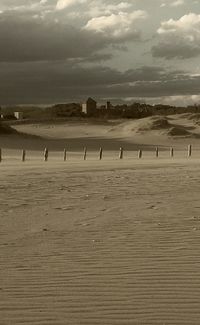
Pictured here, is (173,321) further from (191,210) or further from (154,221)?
(191,210)

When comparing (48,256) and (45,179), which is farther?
(45,179)

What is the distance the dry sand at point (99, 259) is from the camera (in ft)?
18.0

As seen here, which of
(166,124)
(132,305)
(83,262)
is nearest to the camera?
(132,305)

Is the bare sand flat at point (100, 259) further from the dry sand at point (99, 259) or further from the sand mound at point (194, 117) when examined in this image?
the sand mound at point (194, 117)

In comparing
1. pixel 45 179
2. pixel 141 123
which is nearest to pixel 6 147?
pixel 141 123

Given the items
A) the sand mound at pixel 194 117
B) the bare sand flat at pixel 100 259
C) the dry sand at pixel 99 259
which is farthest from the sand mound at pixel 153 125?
the bare sand flat at pixel 100 259

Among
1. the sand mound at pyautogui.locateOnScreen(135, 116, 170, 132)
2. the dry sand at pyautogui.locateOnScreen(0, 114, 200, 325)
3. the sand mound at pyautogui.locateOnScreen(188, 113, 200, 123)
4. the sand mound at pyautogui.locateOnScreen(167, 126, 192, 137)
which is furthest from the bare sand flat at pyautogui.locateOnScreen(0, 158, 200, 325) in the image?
the sand mound at pyautogui.locateOnScreen(188, 113, 200, 123)

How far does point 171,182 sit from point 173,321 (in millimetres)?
12897

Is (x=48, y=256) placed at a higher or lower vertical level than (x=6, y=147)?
higher

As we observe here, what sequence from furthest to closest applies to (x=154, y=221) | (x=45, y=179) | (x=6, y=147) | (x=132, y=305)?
(x=6, y=147)
(x=45, y=179)
(x=154, y=221)
(x=132, y=305)

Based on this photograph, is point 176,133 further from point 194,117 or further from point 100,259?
point 100,259

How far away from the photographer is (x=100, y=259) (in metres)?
7.52

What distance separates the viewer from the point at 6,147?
186 ft

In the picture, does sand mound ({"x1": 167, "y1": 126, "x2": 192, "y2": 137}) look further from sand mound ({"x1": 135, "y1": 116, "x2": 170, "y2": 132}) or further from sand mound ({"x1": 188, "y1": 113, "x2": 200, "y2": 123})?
sand mound ({"x1": 188, "y1": 113, "x2": 200, "y2": 123})
